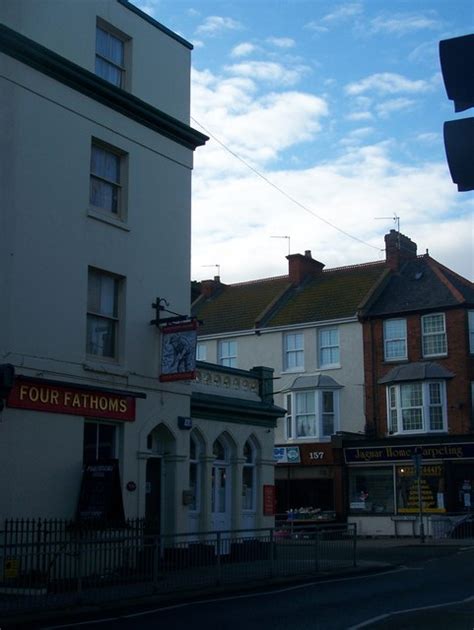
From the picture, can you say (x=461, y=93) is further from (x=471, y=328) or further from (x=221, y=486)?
(x=471, y=328)

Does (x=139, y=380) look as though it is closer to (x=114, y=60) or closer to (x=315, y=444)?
(x=114, y=60)

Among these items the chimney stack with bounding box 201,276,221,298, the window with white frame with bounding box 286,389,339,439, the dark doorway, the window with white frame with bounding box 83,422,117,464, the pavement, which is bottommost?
the pavement

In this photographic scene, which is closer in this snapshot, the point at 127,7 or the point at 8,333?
the point at 8,333

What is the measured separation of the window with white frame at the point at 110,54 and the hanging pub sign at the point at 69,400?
23.5 feet

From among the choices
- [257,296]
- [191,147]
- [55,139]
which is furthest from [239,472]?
[257,296]

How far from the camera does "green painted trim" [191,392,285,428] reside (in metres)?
22.3

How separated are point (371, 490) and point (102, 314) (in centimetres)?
2276

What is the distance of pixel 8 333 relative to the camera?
17.0 m

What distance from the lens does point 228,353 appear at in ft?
145

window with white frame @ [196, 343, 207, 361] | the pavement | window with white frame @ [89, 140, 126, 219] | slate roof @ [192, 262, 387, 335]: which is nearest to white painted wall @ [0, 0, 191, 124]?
window with white frame @ [89, 140, 126, 219]

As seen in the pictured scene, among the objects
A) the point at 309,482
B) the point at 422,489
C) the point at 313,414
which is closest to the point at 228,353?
the point at 313,414

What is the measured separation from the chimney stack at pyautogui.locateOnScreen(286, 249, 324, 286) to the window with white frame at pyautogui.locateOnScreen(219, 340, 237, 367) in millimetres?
4535

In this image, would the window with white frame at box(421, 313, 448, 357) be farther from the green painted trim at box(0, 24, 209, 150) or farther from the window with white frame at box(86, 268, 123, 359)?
the window with white frame at box(86, 268, 123, 359)

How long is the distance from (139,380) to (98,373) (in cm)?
136
